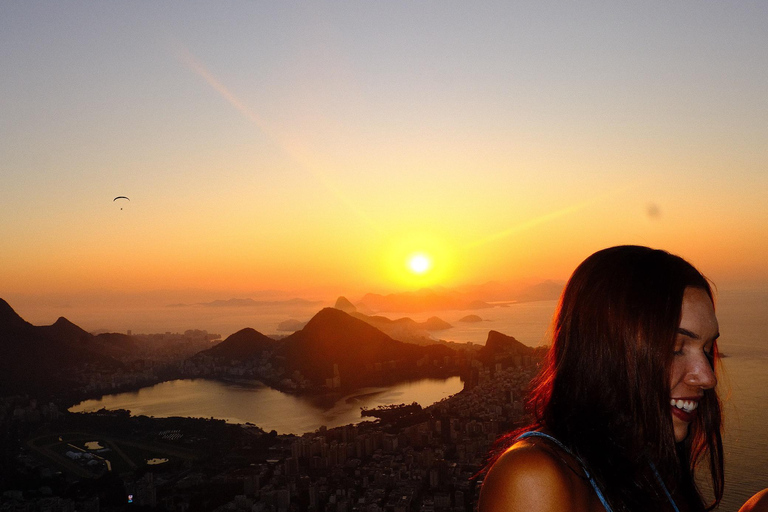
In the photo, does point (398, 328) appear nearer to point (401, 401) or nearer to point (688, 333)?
point (401, 401)

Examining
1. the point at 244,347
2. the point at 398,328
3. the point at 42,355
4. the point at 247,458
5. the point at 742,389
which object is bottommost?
the point at 247,458

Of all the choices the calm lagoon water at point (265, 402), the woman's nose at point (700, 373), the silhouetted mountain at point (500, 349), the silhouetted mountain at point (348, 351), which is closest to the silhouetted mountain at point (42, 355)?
the calm lagoon water at point (265, 402)

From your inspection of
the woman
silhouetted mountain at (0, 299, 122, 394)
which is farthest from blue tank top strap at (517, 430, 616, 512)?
silhouetted mountain at (0, 299, 122, 394)

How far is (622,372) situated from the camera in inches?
29.8

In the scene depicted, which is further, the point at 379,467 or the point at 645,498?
the point at 379,467

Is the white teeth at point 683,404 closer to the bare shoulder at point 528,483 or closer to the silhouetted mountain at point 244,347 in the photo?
the bare shoulder at point 528,483

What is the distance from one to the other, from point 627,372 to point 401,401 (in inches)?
784

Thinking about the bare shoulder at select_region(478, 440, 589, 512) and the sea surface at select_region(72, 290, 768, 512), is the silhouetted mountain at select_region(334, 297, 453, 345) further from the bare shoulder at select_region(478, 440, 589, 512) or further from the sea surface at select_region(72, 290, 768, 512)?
the bare shoulder at select_region(478, 440, 589, 512)

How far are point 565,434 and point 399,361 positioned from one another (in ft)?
87.9

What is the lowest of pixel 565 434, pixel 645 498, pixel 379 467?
pixel 379 467

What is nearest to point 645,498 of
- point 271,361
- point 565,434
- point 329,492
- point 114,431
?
point 565,434

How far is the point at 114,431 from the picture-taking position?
16.4 metres

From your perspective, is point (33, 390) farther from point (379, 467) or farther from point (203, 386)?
point (379, 467)

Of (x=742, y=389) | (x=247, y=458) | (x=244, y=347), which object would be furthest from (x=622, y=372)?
(x=244, y=347)
